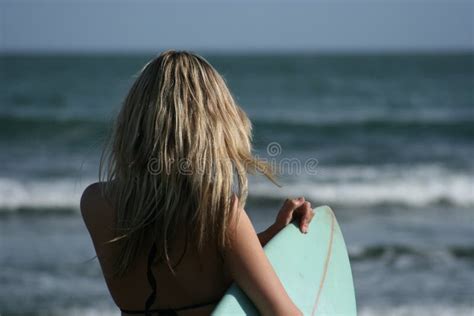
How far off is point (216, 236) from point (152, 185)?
8.2 inches

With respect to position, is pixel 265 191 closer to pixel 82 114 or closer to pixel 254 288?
pixel 254 288

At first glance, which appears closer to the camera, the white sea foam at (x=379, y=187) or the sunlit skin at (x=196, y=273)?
the sunlit skin at (x=196, y=273)

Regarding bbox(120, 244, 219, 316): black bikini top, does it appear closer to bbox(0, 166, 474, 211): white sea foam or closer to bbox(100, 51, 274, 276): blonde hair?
bbox(100, 51, 274, 276): blonde hair

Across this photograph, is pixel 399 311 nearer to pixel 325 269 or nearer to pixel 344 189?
pixel 325 269

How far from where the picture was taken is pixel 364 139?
13.8 metres

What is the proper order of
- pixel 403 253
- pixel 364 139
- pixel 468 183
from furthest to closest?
pixel 364 139 → pixel 468 183 → pixel 403 253

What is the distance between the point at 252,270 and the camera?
6.10 feet

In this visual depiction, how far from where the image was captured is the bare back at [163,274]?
1.90 meters

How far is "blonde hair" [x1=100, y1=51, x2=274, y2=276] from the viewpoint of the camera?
1.84m

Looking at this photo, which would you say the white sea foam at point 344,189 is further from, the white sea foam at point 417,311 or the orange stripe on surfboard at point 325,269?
the orange stripe on surfboard at point 325,269

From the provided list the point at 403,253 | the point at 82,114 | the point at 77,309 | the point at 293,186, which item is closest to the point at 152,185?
the point at 77,309

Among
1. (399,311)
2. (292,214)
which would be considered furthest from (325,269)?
(399,311)

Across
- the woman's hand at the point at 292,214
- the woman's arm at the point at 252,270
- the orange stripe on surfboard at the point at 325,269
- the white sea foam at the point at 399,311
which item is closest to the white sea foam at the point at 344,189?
the white sea foam at the point at 399,311

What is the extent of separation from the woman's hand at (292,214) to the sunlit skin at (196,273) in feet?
1.70
